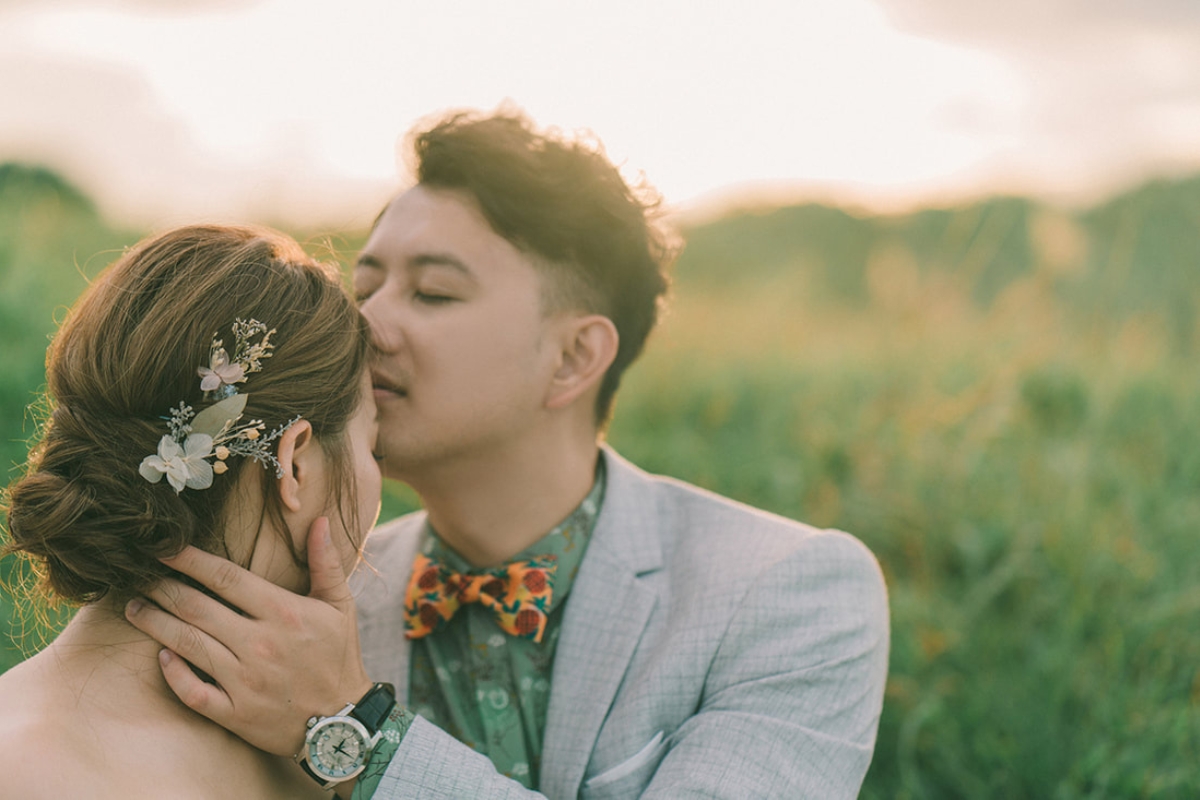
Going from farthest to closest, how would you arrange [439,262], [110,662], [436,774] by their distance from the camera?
1. [439,262]
2. [436,774]
3. [110,662]

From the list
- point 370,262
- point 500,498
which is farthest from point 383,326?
point 500,498

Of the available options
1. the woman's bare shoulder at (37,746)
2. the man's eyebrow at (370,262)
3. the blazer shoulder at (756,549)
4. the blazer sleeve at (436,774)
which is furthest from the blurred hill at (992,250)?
the woman's bare shoulder at (37,746)

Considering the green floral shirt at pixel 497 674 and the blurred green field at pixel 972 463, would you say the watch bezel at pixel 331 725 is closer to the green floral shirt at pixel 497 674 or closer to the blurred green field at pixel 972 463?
the green floral shirt at pixel 497 674

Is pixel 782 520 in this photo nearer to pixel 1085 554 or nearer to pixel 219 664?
pixel 219 664

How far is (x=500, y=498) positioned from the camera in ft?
8.93

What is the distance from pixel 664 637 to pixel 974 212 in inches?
298

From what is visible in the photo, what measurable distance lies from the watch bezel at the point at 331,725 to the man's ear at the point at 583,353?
1151mm

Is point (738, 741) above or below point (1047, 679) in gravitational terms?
above

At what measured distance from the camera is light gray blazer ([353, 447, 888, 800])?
2115 millimetres

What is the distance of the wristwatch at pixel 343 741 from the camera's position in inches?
73.7

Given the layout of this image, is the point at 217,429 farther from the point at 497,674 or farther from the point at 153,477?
the point at 497,674

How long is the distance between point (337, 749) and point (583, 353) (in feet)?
4.46

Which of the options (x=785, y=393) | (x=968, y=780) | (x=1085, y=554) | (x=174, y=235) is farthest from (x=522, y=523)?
(x=785, y=393)

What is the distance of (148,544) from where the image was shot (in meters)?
1.67
